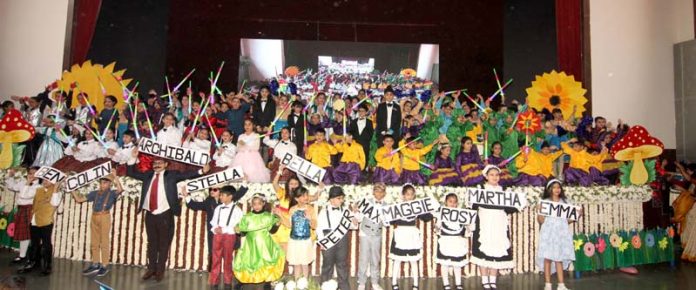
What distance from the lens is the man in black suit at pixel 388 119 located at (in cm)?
857

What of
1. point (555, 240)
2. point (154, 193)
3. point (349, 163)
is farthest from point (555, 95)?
point (154, 193)

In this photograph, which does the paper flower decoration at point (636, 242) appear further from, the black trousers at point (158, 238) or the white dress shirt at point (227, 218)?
the black trousers at point (158, 238)

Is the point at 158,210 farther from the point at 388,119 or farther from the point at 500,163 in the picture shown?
the point at 500,163

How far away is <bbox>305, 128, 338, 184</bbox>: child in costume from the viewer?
7.72m

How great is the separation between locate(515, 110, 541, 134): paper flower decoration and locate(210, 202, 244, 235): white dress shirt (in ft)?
15.1

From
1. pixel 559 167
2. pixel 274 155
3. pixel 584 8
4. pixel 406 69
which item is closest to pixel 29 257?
pixel 274 155

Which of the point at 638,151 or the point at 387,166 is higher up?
the point at 638,151

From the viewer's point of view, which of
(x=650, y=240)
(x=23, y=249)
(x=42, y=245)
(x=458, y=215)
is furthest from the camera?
(x=650, y=240)

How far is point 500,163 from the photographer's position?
7.82 meters

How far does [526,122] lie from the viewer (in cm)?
845

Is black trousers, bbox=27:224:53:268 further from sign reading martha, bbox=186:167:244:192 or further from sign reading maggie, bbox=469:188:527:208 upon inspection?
sign reading maggie, bbox=469:188:527:208

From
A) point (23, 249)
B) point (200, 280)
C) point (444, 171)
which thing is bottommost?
point (200, 280)

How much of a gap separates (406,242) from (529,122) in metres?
3.35

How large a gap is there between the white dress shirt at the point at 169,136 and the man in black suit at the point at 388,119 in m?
2.94
